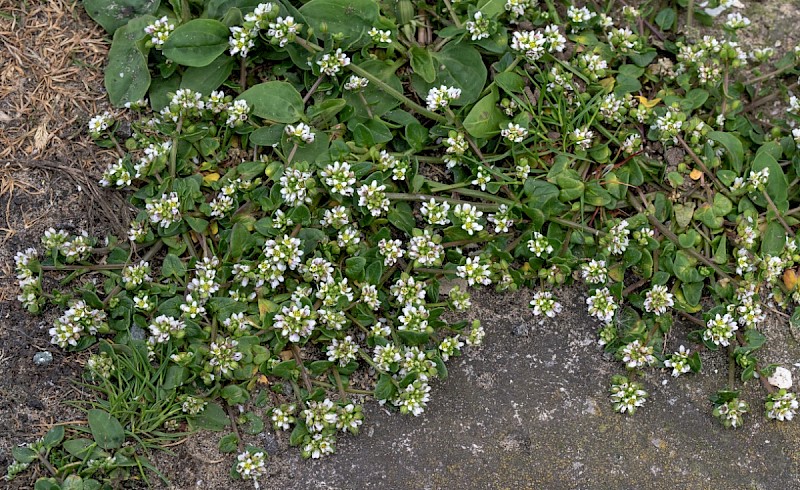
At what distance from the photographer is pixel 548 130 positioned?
3438 mm

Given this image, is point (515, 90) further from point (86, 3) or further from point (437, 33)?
point (86, 3)

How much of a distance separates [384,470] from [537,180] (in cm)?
149

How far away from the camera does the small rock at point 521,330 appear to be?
10.5ft

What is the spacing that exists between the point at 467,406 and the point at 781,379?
1.46 meters

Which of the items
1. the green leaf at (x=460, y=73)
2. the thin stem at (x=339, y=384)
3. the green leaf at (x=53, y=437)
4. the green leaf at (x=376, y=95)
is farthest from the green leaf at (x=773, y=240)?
the green leaf at (x=53, y=437)

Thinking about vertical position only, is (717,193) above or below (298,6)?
below

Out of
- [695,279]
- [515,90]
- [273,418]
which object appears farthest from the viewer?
[515,90]

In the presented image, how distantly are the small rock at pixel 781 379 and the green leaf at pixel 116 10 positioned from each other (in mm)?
3426

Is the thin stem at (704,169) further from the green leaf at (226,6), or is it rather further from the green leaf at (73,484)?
the green leaf at (73,484)

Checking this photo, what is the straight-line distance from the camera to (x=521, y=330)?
320 centimetres

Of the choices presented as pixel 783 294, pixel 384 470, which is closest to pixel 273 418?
pixel 384 470

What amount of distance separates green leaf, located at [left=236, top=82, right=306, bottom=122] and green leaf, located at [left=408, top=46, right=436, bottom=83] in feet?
1.94

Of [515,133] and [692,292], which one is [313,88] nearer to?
[515,133]

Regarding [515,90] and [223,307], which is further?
[515,90]
